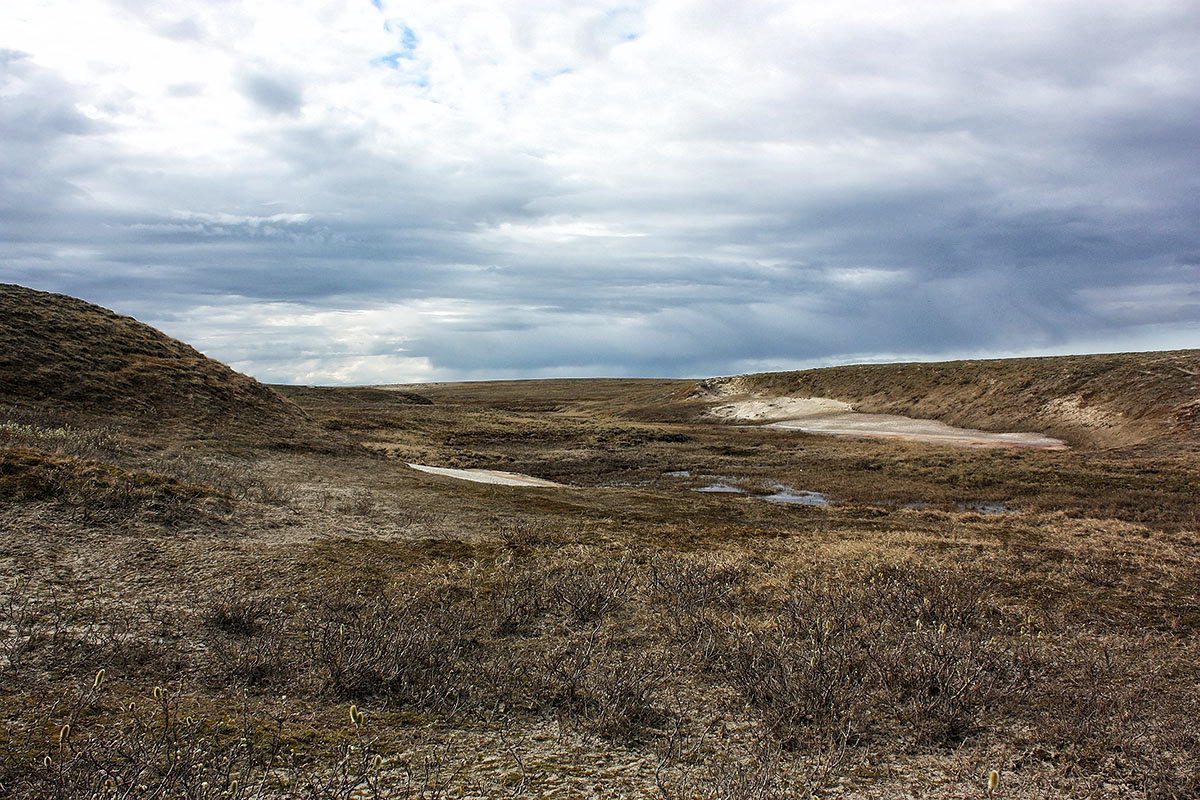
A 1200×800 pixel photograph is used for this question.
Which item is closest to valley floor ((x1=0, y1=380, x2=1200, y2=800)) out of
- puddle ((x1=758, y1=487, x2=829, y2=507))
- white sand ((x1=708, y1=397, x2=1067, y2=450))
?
puddle ((x1=758, y1=487, x2=829, y2=507))

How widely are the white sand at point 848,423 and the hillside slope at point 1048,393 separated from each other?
1925 millimetres

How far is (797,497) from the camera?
88.3 feet

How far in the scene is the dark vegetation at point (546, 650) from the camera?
13.7 feet

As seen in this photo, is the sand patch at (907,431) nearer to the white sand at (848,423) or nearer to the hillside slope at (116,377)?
the white sand at (848,423)

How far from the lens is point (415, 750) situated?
440 centimetres

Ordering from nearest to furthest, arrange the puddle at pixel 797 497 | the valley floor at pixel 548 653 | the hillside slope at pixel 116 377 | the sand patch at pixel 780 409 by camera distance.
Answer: the valley floor at pixel 548 653, the hillside slope at pixel 116 377, the puddle at pixel 797 497, the sand patch at pixel 780 409

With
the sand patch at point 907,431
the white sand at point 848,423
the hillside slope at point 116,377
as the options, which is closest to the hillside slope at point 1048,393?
the sand patch at point 907,431

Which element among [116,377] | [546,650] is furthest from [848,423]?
[546,650]

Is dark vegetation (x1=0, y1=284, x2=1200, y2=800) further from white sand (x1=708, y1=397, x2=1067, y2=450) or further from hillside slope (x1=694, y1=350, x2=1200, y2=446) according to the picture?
hillside slope (x1=694, y1=350, x2=1200, y2=446)

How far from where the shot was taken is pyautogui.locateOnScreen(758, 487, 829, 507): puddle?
25516 millimetres

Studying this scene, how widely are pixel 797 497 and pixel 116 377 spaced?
26491mm

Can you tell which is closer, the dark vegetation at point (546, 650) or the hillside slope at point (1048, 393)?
the dark vegetation at point (546, 650)

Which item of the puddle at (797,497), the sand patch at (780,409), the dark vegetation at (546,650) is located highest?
the sand patch at (780,409)

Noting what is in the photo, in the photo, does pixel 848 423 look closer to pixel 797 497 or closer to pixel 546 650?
pixel 797 497
